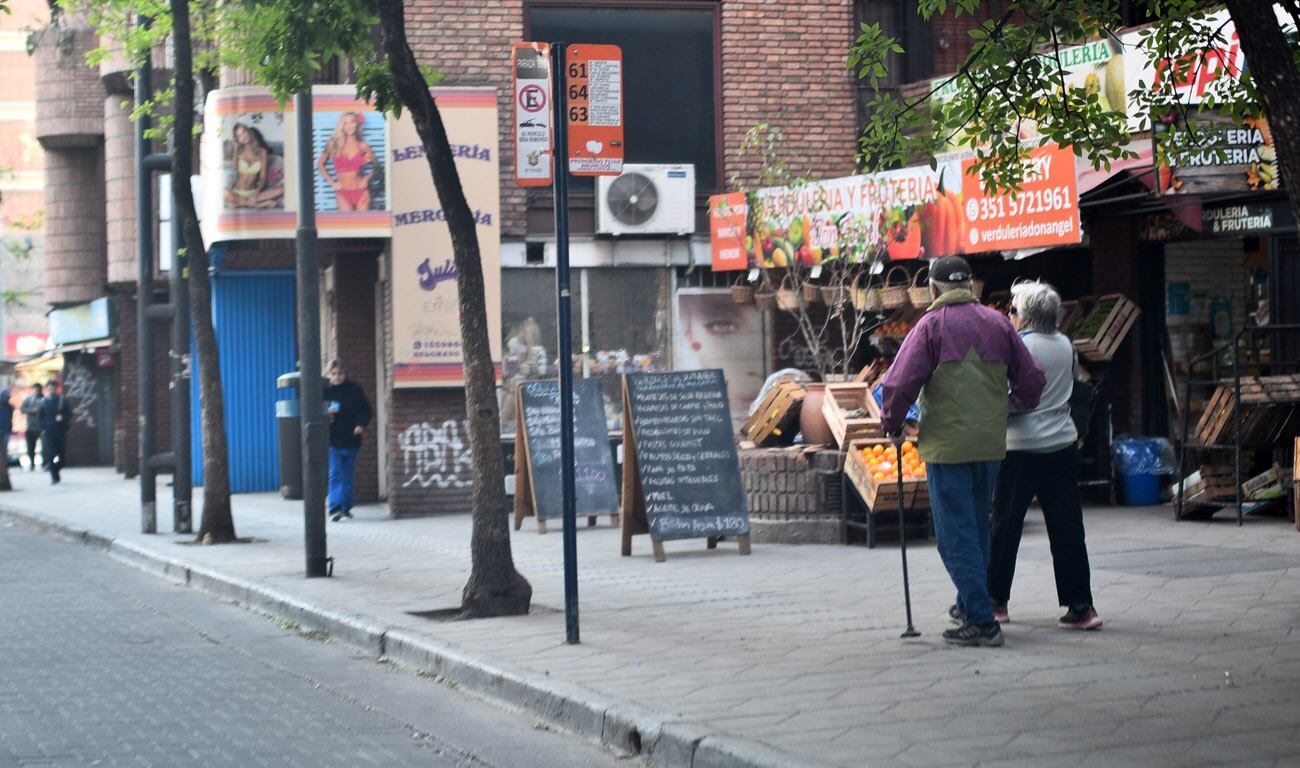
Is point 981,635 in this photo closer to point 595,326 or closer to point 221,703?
point 221,703

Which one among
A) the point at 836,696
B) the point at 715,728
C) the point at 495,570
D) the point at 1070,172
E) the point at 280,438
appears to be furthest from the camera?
the point at 280,438

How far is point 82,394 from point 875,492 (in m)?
30.3

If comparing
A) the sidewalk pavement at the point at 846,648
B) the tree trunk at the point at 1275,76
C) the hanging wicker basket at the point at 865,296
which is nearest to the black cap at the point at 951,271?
the sidewalk pavement at the point at 846,648

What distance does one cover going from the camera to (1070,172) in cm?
1539

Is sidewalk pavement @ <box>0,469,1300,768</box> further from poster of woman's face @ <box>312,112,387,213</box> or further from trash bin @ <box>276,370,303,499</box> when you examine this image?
trash bin @ <box>276,370,303,499</box>

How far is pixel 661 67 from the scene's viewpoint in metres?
20.5

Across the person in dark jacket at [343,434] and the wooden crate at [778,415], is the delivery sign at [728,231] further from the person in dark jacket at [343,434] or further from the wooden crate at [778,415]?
the person in dark jacket at [343,434]

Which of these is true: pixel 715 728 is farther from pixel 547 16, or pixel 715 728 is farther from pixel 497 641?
pixel 547 16

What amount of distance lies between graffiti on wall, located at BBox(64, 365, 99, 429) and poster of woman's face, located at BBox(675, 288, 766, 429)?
2356 centimetres

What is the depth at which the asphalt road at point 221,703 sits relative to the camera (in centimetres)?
716

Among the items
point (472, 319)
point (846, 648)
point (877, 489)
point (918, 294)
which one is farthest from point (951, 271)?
point (918, 294)

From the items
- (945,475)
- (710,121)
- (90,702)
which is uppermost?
(710,121)

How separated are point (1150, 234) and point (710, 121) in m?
5.58

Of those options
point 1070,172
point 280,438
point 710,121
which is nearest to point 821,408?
point 1070,172
